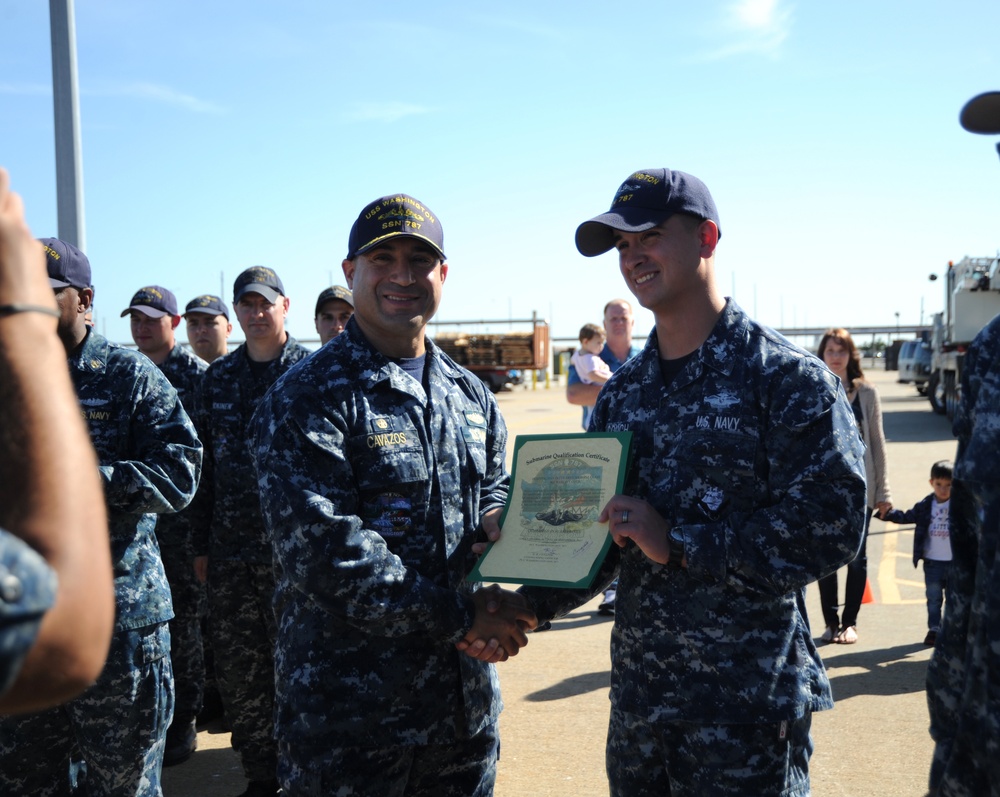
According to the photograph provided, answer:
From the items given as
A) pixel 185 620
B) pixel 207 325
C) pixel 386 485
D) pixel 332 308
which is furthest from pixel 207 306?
pixel 386 485

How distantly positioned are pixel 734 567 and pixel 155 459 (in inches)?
89.7

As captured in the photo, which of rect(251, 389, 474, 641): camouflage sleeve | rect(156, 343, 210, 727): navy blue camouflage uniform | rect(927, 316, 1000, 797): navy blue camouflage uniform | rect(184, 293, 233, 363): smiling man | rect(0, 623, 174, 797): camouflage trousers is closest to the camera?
rect(927, 316, 1000, 797): navy blue camouflage uniform

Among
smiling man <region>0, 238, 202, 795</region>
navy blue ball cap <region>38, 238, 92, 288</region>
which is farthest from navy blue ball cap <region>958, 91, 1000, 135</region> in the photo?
navy blue ball cap <region>38, 238, 92, 288</region>

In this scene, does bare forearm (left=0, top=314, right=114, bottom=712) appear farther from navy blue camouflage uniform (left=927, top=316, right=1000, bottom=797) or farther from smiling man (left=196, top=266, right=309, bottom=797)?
smiling man (left=196, top=266, right=309, bottom=797)

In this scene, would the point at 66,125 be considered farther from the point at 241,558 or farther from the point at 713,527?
the point at 713,527

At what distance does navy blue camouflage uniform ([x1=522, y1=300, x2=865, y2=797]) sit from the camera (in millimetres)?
2465

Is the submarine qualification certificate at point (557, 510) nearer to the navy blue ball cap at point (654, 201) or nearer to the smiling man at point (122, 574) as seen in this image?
the navy blue ball cap at point (654, 201)

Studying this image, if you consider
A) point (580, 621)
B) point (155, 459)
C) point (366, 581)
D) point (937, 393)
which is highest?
point (155, 459)

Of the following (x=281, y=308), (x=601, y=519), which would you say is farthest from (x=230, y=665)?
(x=601, y=519)

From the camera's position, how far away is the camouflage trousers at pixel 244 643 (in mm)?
4578

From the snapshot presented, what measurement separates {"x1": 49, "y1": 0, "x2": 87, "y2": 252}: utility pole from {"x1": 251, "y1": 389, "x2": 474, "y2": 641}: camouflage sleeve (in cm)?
379

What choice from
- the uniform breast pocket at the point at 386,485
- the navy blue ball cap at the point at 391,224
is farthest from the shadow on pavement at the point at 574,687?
the navy blue ball cap at the point at 391,224

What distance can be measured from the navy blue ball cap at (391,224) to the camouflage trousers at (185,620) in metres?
3.09

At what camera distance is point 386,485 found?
278cm
